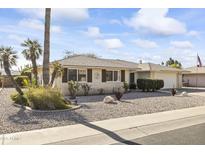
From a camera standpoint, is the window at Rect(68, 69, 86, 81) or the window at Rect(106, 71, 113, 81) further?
the window at Rect(106, 71, 113, 81)

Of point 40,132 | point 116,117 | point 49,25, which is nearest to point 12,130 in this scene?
point 40,132

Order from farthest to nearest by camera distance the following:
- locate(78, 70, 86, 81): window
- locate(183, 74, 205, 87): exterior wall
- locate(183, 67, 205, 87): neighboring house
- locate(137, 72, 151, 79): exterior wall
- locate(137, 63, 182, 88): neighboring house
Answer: locate(183, 74, 205, 87): exterior wall
locate(183, 67, 205, 87): neighboring house
locate(137, 72, 151, 79): exterior wall
locate(137, 63, 182, 88): neighboring house
locate(78, 70, 86, 81): window

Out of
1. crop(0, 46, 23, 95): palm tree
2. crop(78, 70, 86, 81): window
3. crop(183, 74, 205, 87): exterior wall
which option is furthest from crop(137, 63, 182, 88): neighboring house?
crop(0, 46, 23, 95): palm tree

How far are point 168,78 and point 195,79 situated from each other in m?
12.6

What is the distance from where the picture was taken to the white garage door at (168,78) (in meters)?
31.3

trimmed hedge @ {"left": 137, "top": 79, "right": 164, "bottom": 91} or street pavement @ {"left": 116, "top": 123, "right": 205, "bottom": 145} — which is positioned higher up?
trimmed hedge @ {"left": 137, "top": 79, "right": 164, "bottom": 91}

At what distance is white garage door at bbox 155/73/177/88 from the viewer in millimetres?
31266

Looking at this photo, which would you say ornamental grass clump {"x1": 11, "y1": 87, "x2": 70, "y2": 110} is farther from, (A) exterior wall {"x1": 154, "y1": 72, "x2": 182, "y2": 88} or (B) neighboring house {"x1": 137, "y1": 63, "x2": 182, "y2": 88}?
(A) exterior wall {"x1": 154, "y1": 72, "x2": 182, "y2": 88}

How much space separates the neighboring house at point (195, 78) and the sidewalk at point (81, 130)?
31766 mm

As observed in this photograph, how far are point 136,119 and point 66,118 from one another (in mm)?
2912

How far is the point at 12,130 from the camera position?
8523mm

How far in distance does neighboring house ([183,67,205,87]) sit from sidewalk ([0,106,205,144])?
31766 mm

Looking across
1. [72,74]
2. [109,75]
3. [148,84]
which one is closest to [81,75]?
[72,74]
